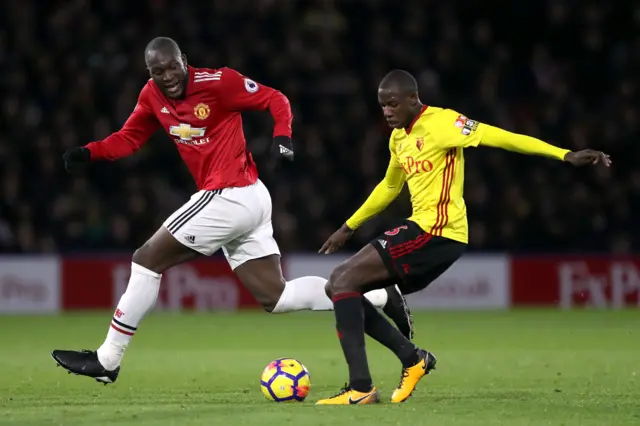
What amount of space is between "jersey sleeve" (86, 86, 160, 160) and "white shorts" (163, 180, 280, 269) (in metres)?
0.68

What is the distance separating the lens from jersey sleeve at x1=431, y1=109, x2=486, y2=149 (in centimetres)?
651

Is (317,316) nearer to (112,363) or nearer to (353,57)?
(353,57)

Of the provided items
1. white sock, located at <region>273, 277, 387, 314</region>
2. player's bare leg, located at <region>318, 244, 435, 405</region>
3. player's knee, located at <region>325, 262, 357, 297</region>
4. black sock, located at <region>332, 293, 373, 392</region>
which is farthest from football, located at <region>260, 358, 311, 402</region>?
white sock, located at <region>273, 277, 387, 314</region>

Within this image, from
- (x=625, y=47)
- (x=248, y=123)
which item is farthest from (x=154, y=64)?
(x=625, y=47)

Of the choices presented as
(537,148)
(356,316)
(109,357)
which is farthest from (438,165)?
(109,357)

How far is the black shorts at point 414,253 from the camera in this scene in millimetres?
6543

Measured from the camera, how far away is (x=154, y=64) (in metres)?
7.13

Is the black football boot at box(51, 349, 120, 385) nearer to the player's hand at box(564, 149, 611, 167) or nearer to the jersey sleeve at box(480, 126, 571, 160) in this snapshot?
the jersey sleeve at box(480, 126, 571, 160)

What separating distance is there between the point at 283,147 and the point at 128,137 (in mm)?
1384

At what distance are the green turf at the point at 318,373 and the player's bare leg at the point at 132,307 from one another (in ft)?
0.70

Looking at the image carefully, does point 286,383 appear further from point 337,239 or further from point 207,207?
point 207,207

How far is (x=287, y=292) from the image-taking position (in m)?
7.43

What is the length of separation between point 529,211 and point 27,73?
7439 millimetres

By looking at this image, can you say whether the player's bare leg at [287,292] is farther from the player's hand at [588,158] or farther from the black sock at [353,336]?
the player's hand at [588,158]
